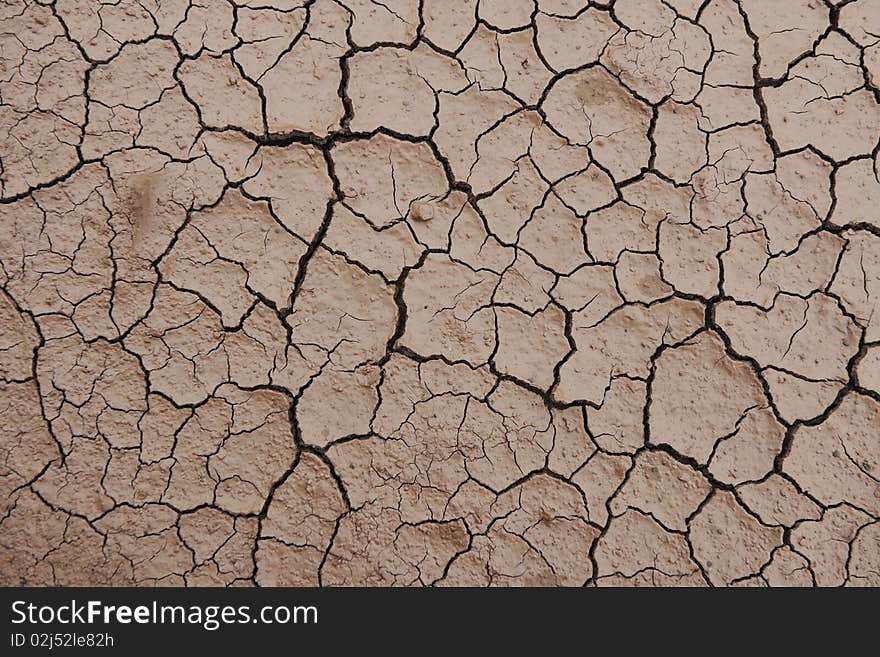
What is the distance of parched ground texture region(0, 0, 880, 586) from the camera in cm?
262

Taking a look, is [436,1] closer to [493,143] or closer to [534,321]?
[493,143]

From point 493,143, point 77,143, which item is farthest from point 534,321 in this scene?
point 77,143

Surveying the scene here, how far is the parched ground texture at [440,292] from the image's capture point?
8.61 ft

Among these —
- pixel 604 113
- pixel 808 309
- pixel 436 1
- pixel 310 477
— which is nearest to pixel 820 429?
pixel 808 309

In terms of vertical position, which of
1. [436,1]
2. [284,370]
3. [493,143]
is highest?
[436,1]

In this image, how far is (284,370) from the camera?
8.78 feet

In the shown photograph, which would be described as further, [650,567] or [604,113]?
[604,113]

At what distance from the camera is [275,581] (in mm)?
2605

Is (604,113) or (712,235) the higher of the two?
(604,113)

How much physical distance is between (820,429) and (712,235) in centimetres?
70

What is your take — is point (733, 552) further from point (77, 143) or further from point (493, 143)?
point (77, 143)

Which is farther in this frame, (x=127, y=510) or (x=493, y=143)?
(x=493, y=143)

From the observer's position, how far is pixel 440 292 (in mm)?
2730

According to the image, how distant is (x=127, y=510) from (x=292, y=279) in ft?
2.86
